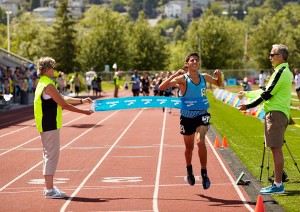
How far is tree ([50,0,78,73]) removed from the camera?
312ft

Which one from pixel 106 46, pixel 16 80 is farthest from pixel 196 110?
pixel 106 46

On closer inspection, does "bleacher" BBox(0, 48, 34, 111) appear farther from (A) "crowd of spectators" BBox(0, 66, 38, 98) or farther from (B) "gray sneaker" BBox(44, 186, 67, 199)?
(B) "gray sneaker" BBox(44, 186, 67, 199)

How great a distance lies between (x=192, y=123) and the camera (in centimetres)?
1145

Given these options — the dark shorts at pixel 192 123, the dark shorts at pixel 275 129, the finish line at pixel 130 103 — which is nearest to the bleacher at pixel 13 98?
the finish line at pixel 130 103

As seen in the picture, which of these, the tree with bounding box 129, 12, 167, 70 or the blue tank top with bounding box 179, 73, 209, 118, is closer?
the blue tank top with bounding box 179, 73, 209, 118

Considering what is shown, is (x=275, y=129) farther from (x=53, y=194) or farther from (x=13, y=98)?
(x=13, y=98)

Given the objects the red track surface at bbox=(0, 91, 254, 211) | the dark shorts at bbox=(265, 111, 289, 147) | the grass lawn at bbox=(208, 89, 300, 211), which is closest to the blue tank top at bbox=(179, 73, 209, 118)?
the dark shorts at bbox=(265, 111, 289, 147)

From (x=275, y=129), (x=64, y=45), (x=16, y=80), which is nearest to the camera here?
(x=275, y=129)

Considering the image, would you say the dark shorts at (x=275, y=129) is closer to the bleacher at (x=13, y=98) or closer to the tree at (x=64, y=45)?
the bleacher at (x=13, y=98)

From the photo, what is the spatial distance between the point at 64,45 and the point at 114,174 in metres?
83.2

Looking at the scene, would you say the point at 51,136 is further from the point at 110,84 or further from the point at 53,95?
the point at 110,84

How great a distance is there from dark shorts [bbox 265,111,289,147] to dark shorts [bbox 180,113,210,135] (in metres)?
0.95

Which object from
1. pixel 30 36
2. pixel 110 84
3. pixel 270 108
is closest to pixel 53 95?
pixel 270 108

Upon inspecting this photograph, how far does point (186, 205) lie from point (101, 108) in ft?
10.6
